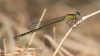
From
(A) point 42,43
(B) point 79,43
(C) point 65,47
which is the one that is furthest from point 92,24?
(A) point 42,43

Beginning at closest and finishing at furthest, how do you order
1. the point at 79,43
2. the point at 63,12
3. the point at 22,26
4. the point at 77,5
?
the point at 79,43 → the point at 77,5 → the point at 63,12 → the point at 22,26

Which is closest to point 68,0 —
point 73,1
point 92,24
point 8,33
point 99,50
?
point 73,1

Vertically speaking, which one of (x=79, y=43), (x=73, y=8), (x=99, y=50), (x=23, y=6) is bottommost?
(x=99, y=50)

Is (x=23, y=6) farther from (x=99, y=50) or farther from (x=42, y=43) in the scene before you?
(x=99, y=50)

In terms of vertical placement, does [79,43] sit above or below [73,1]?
below

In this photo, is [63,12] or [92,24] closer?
[92,24]

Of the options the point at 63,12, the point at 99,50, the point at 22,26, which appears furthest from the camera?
the point at 22,26
